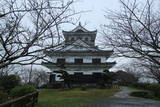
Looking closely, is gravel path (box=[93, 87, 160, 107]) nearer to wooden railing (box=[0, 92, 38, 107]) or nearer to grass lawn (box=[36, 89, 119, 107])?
grass lawn (box=[36, 89, 119, 107])

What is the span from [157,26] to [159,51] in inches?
51.9

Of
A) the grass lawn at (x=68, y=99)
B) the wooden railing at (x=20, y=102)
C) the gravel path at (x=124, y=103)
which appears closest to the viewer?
the wooden railing at (x=20, y=102)

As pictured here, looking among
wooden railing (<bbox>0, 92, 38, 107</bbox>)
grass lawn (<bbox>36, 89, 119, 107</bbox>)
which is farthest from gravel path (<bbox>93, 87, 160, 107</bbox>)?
wooden railing (<bbox>0, 92, 38, 107</bbox>)

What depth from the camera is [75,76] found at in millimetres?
30156

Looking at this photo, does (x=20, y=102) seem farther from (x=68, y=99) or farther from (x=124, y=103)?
(x=124, y=103)

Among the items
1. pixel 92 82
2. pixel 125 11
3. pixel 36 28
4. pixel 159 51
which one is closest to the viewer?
pixel 159 51

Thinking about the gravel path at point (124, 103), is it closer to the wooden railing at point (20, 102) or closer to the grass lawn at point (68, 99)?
the grass lawn at point (68, 99)

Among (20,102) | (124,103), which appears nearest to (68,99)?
(124,103)

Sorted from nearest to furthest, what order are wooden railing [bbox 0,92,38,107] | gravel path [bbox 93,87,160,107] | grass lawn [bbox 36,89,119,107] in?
wooden railing [bbox 0,92,38,107]
grass lawn [bbox 36,89,119,107]
gravel path [bbox 93,87,160,107]

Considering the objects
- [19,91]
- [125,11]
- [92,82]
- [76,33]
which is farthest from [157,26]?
[76,33]

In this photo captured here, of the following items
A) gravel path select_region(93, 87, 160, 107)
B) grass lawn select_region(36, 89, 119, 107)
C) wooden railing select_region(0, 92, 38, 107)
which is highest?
wooden railing select_region(0, 92, 38, 107)

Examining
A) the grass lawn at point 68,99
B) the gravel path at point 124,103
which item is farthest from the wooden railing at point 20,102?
the gravel path at point 124,103

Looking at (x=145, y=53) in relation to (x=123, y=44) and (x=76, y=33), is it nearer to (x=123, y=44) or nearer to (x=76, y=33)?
(x=123, y=44)

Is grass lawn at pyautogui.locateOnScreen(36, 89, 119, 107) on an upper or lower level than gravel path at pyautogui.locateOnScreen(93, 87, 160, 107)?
upper
